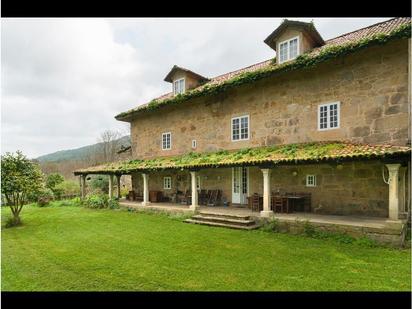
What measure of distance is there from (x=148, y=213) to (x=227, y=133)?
6.00 metres

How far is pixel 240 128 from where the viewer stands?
14.6 m

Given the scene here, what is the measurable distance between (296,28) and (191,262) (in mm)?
11176

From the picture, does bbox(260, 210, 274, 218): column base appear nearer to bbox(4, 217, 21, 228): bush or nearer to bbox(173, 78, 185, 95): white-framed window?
bbox(173, 78, 185, 95): white-framed window

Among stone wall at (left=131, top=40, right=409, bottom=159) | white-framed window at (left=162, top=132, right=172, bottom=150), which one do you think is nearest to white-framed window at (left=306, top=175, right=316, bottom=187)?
stone wall at (left=131, top=40, right=409, bottom=159)

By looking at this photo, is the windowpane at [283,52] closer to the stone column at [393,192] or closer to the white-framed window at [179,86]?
the white-framed window at [179,86]

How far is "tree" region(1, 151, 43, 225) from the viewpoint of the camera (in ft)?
39.3

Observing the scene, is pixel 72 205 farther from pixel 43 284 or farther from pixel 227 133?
pixel 43 284

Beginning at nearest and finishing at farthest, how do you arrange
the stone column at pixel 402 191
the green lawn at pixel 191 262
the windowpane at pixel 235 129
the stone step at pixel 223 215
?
1. the green lawn at pixel 191 262
2. the stone column at pixel 402 191
3. the stone step at pixel 223 215
4. the windowpane at pixel 235 129

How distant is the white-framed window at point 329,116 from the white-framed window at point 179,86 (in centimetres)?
868

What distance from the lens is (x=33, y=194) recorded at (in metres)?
12.8

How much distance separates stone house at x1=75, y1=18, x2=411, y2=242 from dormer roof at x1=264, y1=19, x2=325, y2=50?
4cm

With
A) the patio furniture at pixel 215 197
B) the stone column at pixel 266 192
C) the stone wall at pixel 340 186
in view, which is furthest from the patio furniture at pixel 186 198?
the stone column at pixel 266 192

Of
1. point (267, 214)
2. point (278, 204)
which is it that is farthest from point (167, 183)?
point (267, 214)

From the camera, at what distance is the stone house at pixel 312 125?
32.3ft
